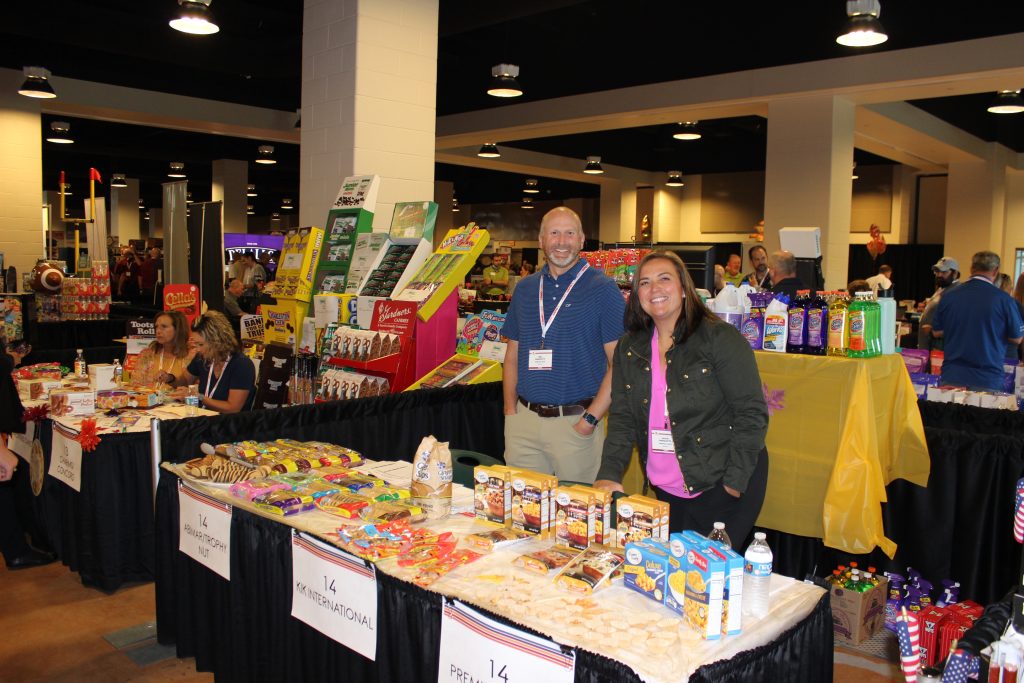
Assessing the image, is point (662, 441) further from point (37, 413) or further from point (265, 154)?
point (265, 154)

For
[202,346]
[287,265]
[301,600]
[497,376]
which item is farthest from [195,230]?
[301,600]

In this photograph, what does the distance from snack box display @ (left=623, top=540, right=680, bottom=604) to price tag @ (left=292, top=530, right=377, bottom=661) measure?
0.66m

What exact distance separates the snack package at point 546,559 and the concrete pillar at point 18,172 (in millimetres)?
9907

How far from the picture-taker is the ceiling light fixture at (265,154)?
1482 cm

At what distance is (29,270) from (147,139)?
6.96 metres

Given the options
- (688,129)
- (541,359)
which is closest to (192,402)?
(541,359)

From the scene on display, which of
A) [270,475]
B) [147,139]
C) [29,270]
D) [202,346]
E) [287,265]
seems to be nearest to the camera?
[270,475]

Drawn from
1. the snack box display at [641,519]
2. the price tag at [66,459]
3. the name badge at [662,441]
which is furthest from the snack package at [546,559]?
the price tag at [66,459]

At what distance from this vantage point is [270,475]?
286cm

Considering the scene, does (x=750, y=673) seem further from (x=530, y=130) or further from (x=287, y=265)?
(x=530, y=130)

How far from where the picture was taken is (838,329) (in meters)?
3.60

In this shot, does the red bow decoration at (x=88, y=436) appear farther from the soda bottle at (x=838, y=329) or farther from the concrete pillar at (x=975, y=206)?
the concrete pillar at (x=975, y=206)

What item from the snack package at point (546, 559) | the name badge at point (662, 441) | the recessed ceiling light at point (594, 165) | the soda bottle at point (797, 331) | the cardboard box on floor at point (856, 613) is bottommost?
the cardboard box on floor at point (856, 613)

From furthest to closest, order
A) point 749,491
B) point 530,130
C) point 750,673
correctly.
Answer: point 530,130 < point 749,491 < point 750,673
